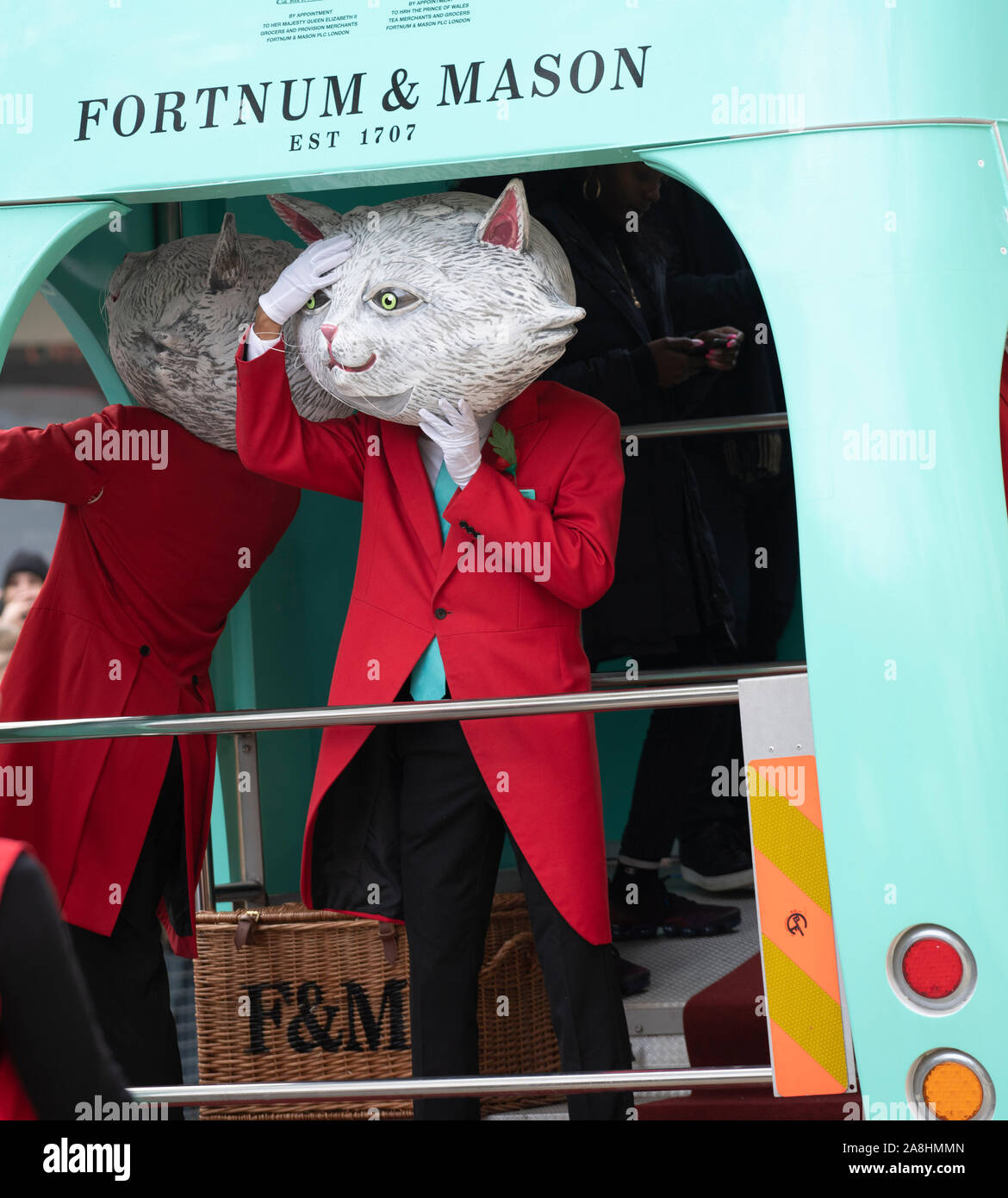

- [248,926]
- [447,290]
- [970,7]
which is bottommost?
[248,926]

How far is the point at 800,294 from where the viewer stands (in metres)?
1.57

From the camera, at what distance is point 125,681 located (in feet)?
8.24

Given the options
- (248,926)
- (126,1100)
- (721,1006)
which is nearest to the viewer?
(126,1100)

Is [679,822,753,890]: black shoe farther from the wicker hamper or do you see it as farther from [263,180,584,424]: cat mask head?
[263,180,584,424]: cat mask head

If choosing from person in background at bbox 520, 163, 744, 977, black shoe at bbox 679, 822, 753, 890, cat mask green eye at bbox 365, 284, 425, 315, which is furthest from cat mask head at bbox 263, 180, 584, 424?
black shoe at bbox 679, 822, 753, 890

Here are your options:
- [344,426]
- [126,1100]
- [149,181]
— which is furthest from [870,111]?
[126,1100]

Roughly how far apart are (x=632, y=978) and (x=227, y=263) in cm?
160

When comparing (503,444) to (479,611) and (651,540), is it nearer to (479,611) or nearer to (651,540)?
(479,611)

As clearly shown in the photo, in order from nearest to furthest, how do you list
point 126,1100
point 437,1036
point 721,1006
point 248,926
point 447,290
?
1. point 126,1100
2. point 447,290
3. point 437,1036
4. point 721,1006
5. point 248,926

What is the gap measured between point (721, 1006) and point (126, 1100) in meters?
1.39

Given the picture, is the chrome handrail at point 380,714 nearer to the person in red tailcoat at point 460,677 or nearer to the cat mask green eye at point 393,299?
the person in red tailcoat at point 460,677

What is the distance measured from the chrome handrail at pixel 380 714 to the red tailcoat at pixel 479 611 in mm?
269

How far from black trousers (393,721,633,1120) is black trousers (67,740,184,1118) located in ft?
1.89

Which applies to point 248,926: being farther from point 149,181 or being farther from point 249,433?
point 149,181
